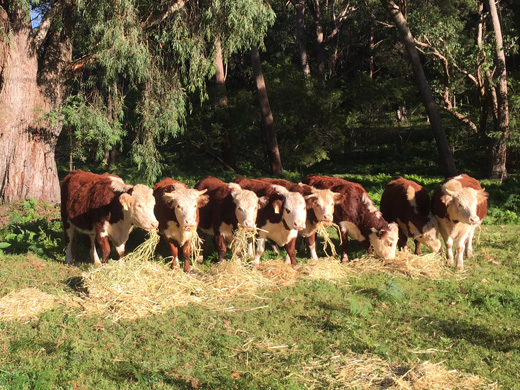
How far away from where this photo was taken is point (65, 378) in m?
6.11

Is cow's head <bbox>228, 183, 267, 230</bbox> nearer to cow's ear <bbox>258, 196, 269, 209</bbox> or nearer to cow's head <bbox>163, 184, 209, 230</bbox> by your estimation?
cow's ear <bbox>258, 196, 269, 209</bbox>

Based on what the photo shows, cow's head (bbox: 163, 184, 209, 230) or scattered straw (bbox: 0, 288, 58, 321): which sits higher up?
cow's head (bbox: 163, 184, 209, 230)

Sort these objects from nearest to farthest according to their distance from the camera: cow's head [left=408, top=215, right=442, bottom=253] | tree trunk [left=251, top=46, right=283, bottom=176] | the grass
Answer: the grass < cow's head [left=408, top=215, right=442, bottom=253] < tree trunk [left=251, top=46, right=283, bottom=176]

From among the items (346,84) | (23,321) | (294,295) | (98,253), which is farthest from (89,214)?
(346,84)

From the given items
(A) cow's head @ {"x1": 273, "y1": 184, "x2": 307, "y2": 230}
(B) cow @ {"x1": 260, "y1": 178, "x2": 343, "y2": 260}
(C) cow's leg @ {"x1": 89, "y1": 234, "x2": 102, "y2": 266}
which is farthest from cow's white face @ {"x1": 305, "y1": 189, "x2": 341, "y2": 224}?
(C) cow's leg @ {"x1": 89, "y1": 234, "x2": 102, "y2": 266}

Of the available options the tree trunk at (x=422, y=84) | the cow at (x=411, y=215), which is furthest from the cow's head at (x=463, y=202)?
the tree trunk at (x=422, y=84)

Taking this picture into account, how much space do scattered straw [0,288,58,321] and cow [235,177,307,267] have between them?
141 inches

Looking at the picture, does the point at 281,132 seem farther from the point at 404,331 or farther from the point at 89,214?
the point at 404,331

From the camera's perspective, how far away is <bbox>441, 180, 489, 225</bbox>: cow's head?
33.4 ft

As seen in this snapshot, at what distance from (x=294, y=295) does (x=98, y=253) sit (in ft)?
15.5

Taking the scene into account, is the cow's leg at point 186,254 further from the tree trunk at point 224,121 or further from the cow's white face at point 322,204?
the tree trunk at point 224,121

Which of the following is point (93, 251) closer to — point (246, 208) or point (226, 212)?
point (226, 212)

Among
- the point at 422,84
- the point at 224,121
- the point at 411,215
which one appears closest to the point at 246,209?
the point at 411,215

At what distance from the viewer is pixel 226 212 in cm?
1061
